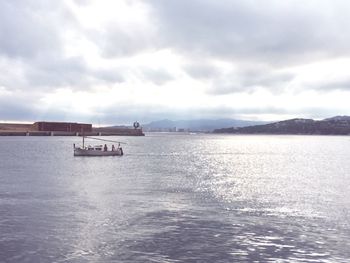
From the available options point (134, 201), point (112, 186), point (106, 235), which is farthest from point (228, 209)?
point (112, 186)

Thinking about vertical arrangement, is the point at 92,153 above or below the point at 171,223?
above

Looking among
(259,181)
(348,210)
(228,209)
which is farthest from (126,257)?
(259,181)

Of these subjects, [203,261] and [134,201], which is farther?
[134,201]

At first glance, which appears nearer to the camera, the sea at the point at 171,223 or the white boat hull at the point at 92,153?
the sea at the point at 171,223

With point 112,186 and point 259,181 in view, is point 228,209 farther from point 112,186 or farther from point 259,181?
point 259,181

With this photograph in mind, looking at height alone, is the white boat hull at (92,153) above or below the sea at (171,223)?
above

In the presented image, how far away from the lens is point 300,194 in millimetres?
48844

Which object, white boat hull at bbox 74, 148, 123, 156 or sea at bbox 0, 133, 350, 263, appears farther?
white boat hull at bbox 74, 148, 123, 156

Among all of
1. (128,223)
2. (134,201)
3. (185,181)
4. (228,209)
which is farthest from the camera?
(185,181)

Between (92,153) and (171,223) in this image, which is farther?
(92,153)

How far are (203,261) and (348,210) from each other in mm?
19972

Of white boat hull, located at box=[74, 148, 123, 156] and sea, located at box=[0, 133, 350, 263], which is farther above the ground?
white boat hull, located at box=[74, 148, 123, 156]

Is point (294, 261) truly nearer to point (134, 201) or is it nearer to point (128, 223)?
point (128, 223)

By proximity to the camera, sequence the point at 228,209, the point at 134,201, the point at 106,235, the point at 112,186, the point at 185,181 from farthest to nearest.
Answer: the point at 185,181
the point at 112,186
the point at 134,201
the point at 228,209
the point at 106,235
